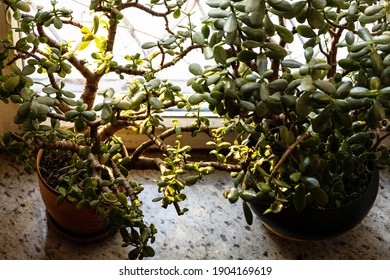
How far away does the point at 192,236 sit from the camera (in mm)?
1491

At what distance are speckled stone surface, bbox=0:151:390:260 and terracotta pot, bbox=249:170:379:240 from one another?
0.52 ft

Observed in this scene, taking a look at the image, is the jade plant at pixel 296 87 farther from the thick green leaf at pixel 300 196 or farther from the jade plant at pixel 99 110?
the jade plant at pixel 99 110

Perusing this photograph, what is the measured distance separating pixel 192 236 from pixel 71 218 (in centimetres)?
33

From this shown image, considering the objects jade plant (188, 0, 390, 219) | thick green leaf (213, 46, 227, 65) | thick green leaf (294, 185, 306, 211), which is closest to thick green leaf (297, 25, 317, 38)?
jade plant (188, 0, 390, 219)

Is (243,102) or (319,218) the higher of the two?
(243,102)

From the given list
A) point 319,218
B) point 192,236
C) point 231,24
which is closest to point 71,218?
point 192,236

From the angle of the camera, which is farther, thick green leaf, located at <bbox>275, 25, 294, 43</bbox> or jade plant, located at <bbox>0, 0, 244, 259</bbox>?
jade plant, located at <bbox>0, 0, 244, 259</bbox>

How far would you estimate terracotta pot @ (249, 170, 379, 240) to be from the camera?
4.15 ft

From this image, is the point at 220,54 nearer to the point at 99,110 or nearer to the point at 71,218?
the point at 99,110

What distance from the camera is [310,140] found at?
99cm

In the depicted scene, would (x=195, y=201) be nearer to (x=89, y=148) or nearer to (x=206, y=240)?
(x=206, y=240)

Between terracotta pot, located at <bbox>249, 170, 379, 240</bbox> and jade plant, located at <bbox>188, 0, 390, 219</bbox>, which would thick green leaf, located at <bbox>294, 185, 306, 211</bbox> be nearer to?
jade plant, located at <bbox>188, 0, 390, 219</bbox>
